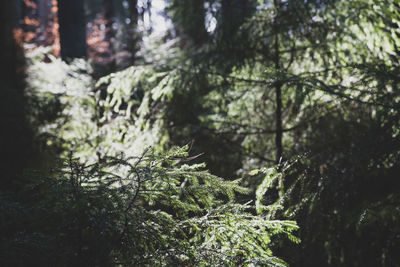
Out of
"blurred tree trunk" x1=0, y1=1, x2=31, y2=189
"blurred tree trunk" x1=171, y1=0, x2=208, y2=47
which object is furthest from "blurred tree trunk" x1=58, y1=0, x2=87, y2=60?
"blurred tree trunk" x1=171, y1=0, x2=208, y2=47

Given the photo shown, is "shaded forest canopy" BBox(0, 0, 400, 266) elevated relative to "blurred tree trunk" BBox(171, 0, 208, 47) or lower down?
lower down

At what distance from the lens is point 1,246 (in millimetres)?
1518

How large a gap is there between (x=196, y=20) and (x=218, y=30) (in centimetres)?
54

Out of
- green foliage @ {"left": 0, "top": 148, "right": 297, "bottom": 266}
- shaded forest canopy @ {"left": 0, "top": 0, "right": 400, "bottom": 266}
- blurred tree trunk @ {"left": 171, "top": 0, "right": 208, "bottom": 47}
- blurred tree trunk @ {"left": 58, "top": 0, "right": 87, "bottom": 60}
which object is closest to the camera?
green foliage @ {"left": 0, "top": 148, "right": 297, "bottom": 266}

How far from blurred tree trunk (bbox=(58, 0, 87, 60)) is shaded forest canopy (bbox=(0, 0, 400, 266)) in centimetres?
198

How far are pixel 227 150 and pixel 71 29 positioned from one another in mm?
6896

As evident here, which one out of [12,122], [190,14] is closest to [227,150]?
[190,14]

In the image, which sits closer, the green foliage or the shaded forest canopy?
the green foliage

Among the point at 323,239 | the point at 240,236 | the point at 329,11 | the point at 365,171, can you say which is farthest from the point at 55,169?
the point at 329,11

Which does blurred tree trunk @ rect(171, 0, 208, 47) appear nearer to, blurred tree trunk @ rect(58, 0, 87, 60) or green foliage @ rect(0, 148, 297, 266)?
green foliage @ rect(0, 148, 297, 266)

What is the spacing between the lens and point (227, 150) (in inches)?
193

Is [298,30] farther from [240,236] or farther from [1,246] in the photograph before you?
[1,246]

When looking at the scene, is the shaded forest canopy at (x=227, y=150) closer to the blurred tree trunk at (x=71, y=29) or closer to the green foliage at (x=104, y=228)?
the green foliage at (x=104, y=228)

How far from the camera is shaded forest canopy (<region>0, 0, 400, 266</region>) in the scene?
174 centimetres
